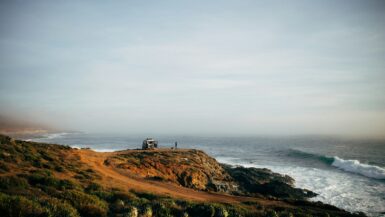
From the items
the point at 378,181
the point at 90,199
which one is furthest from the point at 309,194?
the point at 90,199

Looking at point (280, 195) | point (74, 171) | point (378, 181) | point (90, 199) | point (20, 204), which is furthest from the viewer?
point (378, 181)

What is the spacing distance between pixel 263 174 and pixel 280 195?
9917mm

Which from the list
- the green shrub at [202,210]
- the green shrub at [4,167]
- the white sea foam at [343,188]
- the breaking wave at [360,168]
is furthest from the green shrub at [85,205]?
the breaking wave at [360,168]

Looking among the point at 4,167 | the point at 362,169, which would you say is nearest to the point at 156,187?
the point at 4,167

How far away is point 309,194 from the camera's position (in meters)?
31.2

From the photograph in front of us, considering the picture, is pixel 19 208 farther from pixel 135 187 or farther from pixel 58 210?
pixel 135 187

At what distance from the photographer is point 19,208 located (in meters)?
7.14

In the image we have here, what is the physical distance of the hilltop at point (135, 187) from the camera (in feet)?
30.7

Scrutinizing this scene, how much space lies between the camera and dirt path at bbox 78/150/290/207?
772 inches

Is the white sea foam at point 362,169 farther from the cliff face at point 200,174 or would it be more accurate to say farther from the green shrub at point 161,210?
the green shrub at point 161,210

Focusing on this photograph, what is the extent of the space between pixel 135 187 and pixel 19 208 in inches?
536

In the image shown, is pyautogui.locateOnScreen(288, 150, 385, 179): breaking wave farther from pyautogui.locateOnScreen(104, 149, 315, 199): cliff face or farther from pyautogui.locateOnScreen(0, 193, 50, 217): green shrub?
pyautogui.locateOnScreen(0, 193, 50, 217): green shrub

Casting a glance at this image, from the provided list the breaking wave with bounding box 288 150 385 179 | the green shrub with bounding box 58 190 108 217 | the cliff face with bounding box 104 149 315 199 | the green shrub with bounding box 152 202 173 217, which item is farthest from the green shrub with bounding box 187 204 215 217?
the breaking wave with bounding box 288 150 385 179

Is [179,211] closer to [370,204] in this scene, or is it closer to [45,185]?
[45,185]
